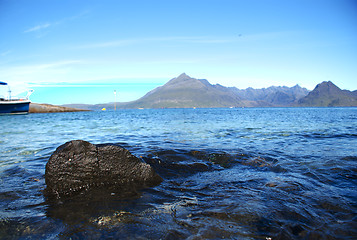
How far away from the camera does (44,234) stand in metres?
3.21

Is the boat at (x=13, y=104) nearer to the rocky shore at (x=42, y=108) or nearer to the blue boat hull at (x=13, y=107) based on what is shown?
the blue boat hull at (x=13, y=107)

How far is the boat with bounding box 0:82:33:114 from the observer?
61.2m

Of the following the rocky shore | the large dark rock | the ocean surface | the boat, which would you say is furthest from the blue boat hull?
the large dark rock

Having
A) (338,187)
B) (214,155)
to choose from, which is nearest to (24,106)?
(214,155)

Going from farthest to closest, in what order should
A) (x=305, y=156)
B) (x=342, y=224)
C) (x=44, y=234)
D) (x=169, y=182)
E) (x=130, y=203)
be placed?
(x=305, y=156) < (x=169, y=182) < (x=130, y=203) < (x=342, y=224) < (x=44, y=234)

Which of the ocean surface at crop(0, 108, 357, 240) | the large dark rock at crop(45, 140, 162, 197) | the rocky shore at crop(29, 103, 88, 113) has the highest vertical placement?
the rocky shore at crop(29, 103, 88, 113)

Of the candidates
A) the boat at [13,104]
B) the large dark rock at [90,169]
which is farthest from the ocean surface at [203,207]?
the boat at [13,104]

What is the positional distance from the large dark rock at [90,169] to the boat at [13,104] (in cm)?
7249

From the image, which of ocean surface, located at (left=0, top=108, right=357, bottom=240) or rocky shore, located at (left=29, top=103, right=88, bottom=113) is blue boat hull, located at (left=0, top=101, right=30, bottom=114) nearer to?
rocky shore, located at (left=29, top=103, right=88, bottom=113)

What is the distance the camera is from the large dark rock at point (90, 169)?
16.0 ft

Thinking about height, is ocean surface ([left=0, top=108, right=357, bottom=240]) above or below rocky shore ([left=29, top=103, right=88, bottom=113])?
below

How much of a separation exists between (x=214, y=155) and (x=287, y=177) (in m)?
3.23

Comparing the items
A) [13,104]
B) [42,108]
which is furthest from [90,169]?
[42,108]

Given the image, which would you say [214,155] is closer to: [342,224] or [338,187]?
[338,187]
